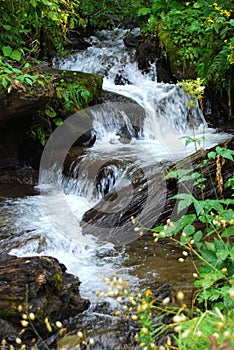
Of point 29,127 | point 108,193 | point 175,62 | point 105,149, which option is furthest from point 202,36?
point 108,193

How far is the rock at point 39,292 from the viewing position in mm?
3180

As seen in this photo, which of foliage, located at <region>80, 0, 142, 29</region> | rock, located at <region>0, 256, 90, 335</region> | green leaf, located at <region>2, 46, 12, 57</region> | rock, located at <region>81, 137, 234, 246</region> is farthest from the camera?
foliage, located at <region>80, 0, 142, 29</region>

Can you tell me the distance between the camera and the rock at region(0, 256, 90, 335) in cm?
318

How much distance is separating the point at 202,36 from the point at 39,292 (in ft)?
22.7

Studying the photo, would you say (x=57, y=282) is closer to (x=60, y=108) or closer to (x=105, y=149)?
(x=105, y=149)

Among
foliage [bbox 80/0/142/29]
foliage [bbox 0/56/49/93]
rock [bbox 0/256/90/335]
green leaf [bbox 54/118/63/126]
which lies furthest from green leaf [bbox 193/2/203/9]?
rock [bbox 0/256/90/335]

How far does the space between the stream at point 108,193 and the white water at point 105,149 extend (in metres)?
0.01

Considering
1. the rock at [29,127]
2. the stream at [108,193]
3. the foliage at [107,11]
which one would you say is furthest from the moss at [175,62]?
the foliage at [107,11]

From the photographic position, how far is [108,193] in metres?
5.67

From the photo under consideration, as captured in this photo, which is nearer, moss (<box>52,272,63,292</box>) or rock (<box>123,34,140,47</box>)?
moss (<box>52,272,63,292</box>)

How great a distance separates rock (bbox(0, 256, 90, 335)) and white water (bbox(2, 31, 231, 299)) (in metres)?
0.34

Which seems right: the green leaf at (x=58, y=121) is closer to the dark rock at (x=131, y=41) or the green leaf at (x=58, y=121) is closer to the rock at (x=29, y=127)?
the rock at (x=29, y=127)

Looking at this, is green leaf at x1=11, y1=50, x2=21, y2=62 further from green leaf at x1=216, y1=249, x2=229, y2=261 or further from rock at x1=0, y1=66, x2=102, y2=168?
green leaf at x1=216, y1=249, x2=229, y2=261

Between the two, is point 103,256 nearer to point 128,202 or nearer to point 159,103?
point 128,202
